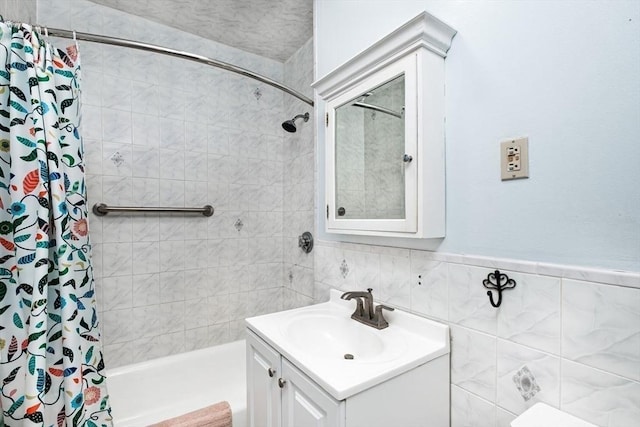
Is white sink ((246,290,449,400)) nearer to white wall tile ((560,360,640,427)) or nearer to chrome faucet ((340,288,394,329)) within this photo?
chrome faucet ((340,288,394,329))

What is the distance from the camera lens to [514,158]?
0.85m

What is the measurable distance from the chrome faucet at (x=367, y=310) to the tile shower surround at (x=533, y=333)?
0.30 feet

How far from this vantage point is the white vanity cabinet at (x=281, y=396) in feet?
2.64

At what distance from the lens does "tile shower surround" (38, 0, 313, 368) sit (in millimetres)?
1737

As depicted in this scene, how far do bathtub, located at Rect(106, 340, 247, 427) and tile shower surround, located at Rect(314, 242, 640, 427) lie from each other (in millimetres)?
1116

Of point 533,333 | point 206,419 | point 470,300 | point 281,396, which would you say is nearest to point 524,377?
point 533,333

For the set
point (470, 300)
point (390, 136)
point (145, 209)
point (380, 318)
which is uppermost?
point (390, 136)

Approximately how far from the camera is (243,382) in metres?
2.02

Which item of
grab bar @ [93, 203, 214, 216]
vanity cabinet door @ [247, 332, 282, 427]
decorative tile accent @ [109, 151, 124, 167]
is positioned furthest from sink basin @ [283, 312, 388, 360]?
decorative tile accent @ [109, 151, 124, 167]

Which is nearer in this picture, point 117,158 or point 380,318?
point 380,318

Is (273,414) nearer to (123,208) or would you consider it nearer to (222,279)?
(222,279)

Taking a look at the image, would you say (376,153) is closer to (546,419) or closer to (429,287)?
(429,287)

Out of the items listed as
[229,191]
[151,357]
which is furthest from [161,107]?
[151,357]

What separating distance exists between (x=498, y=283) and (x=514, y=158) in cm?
36
